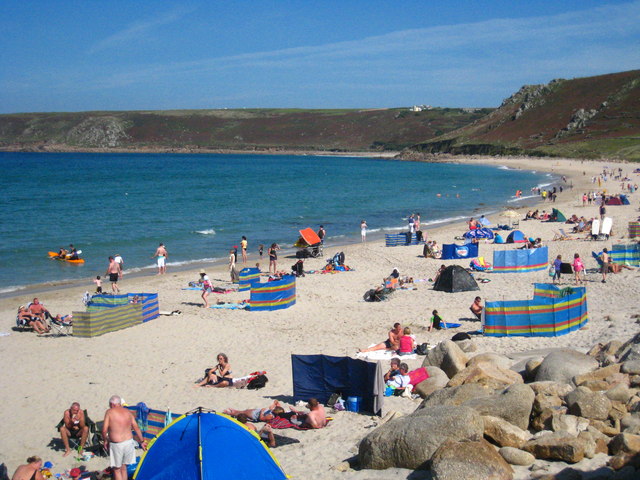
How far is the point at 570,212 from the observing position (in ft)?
135

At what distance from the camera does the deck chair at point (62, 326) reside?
17.3 metres

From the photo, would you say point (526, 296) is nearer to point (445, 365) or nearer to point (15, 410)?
point (445, 365)

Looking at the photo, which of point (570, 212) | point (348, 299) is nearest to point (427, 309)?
point (348, 299)

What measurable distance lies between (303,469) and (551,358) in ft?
15.4

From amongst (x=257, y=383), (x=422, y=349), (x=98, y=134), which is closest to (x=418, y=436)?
(x=257, y=383)

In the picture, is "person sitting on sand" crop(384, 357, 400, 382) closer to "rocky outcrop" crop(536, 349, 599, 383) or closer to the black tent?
"rocky outcrop" crop(536, 349, 599, 383)

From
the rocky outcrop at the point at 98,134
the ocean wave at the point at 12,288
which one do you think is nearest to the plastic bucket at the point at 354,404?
the ocean wave at the point at 12,288

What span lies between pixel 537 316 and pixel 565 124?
114 metres

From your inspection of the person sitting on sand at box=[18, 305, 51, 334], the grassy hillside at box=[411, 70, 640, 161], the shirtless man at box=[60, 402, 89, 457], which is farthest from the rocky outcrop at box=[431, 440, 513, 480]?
the grassy hillside at box=[411, 70, 640, 161]

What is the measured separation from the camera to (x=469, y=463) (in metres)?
6.67

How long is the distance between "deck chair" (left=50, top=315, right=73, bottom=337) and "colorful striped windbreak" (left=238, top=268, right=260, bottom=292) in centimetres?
627

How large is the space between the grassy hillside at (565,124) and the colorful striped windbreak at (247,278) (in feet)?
249

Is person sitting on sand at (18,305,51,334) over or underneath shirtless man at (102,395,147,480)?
underneath

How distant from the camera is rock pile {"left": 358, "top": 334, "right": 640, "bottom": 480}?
22.5 ft
